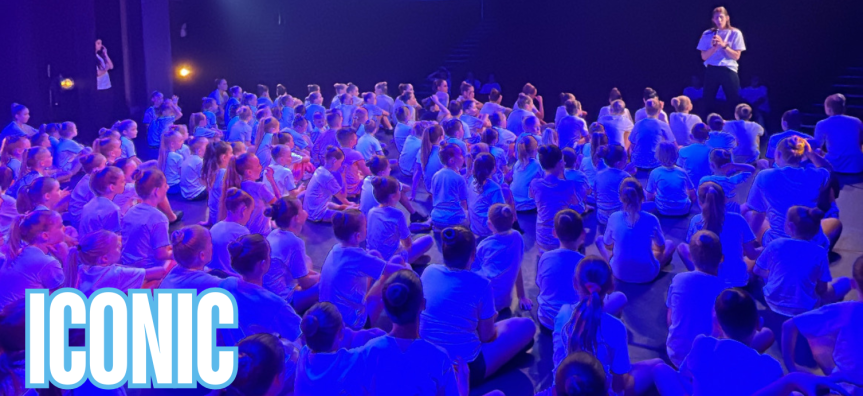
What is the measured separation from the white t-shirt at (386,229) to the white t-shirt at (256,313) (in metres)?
1.72

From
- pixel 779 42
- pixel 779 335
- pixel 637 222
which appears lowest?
pixel 779 335

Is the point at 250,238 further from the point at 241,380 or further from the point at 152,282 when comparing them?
the point at 152,282

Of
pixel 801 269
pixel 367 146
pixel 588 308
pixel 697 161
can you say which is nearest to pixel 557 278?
pixel 588 308

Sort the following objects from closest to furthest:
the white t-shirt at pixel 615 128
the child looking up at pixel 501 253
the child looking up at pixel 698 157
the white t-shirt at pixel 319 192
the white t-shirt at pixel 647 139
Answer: the child looking up at pixel 501 253, the white t-shirt at pixel 319 192, the child looking up at pixel 698 157, the white t-shirt at pixel 647 139, the white t-shirt at pixel 615 128

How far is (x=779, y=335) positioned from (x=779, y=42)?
10701mm

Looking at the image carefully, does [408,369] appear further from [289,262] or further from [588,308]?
[289,262]

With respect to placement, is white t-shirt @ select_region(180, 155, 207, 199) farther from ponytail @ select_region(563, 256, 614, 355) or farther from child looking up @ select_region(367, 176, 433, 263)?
ponytail @ select_region(563, 256, 614, 355)

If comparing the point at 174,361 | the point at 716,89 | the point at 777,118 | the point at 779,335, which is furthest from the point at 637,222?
the point at 777,118

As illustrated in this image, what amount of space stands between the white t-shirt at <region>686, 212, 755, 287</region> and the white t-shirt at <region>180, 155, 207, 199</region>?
18.0 ft

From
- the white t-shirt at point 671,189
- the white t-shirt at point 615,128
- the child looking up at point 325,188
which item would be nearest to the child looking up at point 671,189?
the white t-shirt at point 671,189

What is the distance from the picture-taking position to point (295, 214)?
15.5ft

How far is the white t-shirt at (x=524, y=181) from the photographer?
23.5 feet

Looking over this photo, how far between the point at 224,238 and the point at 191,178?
3.59 meters

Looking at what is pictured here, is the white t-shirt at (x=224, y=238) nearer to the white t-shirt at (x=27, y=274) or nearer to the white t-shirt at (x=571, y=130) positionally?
the white t-shirt at (x=27, y=274)
